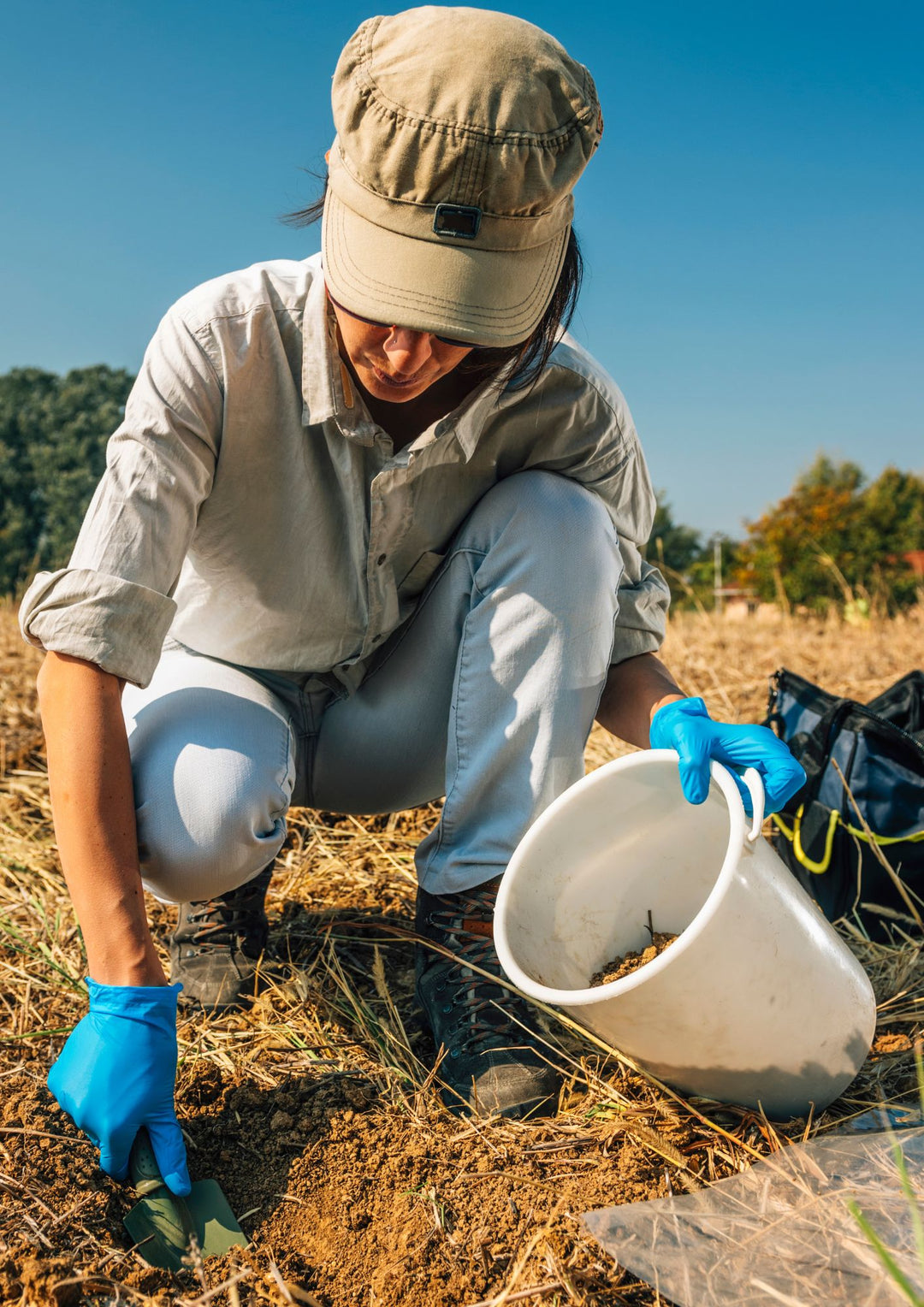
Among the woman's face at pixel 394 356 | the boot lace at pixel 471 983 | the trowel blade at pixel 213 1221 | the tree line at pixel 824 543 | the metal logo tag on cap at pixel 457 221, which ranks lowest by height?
the tree line at pixel 824 543

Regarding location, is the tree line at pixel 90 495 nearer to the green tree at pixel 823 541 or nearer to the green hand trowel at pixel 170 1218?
the green tree at pixel 823 541

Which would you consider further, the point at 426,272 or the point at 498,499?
the point at 498,499

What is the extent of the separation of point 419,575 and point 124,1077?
0.83 meters

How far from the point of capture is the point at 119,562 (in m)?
1.11

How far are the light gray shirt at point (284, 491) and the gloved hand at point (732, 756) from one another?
390mm

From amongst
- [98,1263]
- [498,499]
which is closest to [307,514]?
[498,499]

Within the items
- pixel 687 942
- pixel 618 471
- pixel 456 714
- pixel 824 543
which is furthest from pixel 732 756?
pixel 824 543

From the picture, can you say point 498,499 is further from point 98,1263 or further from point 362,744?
point 98,1263

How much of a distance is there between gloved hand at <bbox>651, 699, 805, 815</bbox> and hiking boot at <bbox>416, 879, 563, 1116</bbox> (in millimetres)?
355

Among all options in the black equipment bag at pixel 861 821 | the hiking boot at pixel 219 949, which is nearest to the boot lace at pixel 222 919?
the hiking boot at pixel 219 949

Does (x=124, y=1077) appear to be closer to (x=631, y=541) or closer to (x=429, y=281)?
(x=429, y=281)

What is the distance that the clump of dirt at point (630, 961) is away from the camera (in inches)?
47.7

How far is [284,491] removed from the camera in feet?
4.41

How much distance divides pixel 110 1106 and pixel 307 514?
0.79 meters
